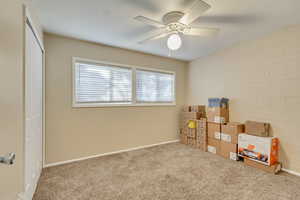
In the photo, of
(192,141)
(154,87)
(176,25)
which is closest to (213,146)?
(192,141)

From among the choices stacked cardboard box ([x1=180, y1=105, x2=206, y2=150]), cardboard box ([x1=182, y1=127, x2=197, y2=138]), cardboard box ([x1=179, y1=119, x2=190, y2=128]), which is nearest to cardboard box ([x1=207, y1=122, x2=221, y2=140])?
stacked cardboard box ([x1=180, y1=105, x2=206, y2=150])

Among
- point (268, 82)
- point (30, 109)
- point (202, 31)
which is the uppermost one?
point (202, 31)

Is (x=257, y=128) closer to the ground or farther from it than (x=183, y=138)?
farther from it

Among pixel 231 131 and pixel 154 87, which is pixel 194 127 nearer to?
pixel 231 131

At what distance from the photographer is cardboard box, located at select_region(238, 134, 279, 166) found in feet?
7.84

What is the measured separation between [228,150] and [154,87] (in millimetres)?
2204

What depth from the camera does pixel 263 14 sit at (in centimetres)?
201

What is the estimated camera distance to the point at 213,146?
10.7 ft

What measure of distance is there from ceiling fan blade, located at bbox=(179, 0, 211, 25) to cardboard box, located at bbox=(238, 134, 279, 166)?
229cm

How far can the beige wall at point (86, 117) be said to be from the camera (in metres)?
2.58

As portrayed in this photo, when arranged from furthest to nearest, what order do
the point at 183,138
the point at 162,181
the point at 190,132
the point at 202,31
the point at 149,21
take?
the point at 183,138 < the point at 190,132 < the point at 162,181 < the point at 202,31 < the point at 149,21

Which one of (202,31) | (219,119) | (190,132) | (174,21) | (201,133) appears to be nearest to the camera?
(174,21)

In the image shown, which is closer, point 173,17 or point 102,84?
point 173,17

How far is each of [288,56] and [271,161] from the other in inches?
69.2
